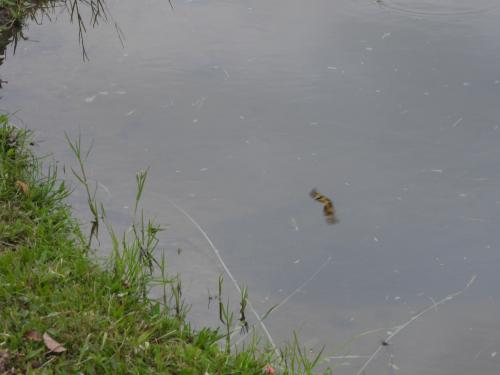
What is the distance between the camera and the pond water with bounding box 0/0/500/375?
315cm

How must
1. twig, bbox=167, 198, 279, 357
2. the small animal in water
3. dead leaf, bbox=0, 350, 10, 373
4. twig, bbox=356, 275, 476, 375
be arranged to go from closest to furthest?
1. dead leaf, bbox=0, 350, 10, 373
2. twig, bbox=356, 275, 476, 375
3. twig, bbox=167, 198, 279, 357
4. the small animal in water

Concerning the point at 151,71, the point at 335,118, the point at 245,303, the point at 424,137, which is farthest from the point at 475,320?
the point at 151,71

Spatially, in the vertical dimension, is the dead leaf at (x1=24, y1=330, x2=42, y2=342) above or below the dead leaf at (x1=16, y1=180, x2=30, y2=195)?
below

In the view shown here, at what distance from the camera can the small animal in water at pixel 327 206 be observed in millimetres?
3520

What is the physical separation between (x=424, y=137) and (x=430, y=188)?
396 mm

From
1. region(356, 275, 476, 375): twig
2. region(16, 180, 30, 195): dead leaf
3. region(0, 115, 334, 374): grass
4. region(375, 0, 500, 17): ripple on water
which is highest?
region(375, 0, 500, 17): ripple on water

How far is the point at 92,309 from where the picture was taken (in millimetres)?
2906

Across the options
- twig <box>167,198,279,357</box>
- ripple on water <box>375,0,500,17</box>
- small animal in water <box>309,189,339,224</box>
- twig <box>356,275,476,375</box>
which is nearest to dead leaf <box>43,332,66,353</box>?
twig <box>167,198,279,357</box>

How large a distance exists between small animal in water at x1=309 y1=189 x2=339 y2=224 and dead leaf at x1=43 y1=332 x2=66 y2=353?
1.30 meters

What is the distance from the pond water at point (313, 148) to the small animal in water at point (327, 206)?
0.13ft

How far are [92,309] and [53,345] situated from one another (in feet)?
0.81

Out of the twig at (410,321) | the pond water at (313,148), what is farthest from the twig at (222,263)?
the twig at (410,321)

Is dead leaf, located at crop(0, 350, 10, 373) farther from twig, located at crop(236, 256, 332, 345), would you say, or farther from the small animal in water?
the small animal in water

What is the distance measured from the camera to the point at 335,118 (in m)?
4.17
